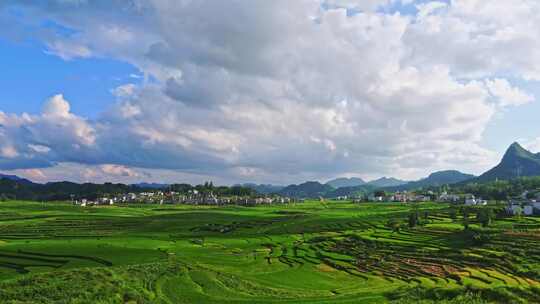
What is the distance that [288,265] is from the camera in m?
64.6

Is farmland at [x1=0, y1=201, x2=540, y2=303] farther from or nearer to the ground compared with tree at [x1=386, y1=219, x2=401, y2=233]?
nearer to the ground

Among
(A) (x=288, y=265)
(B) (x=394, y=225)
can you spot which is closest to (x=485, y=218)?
(B) (x=394, y=225)

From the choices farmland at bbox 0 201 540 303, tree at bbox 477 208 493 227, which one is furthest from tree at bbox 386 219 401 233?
tree at bbox 477 208 493 227

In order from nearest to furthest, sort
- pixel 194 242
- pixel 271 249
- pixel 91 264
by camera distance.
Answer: pixel 91 264, pixel 271 249, pixel 194 242

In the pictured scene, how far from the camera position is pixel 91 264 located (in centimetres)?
6131

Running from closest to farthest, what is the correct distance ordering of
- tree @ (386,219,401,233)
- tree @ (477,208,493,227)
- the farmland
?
the farmland, tree @ (477,208,493,227), tree @ (386,219,401,233)

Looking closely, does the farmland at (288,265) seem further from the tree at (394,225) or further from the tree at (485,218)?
the tree at (485,218)

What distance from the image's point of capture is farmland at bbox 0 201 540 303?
3800 cm

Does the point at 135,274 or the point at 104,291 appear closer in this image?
the point at 104,291

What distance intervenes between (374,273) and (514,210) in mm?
80105

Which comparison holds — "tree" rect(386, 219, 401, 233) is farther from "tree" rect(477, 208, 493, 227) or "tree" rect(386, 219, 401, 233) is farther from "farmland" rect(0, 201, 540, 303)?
"tree" rect(477, 208, 493, 227)

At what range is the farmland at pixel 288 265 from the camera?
38000 millimetres

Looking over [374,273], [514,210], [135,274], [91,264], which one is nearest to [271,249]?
[374,273]

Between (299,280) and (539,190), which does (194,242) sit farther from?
(539,190)
